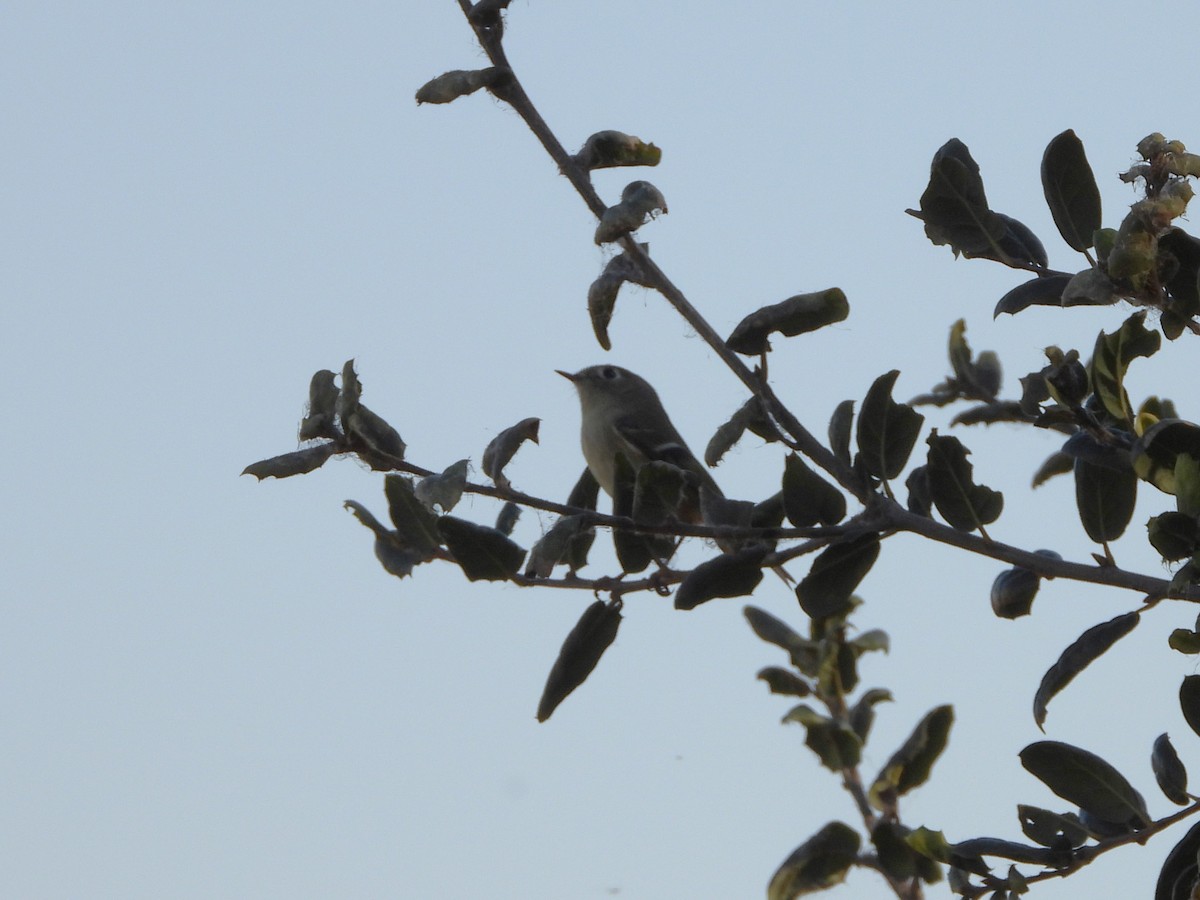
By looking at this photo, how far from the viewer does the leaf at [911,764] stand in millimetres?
3498

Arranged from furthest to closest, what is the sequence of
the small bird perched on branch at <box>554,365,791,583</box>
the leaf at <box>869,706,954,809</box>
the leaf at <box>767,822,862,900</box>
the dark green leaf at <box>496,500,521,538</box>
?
the small bird perched on branch at <box>554,365,791,583</box> → the leaf at <box>869,706,954,809</box> → the leaf at <box>767,822,862,900</box> → the dark green leaf at <box>496,500,521,538</box>

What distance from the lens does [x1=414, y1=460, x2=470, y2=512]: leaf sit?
238cm

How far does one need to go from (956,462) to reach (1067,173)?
0.54 metres

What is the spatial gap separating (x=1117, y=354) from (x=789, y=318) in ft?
1.79

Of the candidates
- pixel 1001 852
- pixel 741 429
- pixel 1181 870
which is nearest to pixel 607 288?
pixel 741 429

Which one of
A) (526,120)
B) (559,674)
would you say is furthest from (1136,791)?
(526,120)

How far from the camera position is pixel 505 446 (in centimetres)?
259

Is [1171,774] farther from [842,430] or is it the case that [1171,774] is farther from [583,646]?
[583,646]

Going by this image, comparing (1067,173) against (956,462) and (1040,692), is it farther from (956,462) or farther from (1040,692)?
(1040,692)

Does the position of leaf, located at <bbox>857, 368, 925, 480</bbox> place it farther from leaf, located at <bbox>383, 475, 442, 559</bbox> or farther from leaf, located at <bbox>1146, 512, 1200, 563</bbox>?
leaf, located at <bbox>383, 475, 442, 559</bbox>

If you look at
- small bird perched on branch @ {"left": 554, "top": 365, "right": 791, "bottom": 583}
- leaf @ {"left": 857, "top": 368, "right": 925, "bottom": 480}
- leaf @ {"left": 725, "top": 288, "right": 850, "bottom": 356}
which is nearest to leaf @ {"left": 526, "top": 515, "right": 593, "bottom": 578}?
leaf @ {"left": 725, "top": 288, "right": 850, "bottom": 356}

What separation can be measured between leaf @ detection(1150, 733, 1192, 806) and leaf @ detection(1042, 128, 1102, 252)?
0.87 meters

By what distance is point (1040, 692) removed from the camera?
244cm

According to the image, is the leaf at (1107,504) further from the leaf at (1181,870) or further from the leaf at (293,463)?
the leaf at (293,463)
